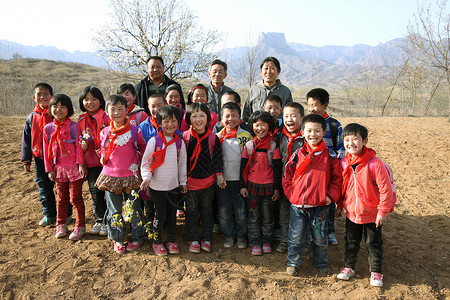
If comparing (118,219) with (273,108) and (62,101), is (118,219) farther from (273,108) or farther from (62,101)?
(273,108)

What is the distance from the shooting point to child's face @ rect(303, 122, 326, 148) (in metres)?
2.79

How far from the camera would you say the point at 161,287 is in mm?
2785

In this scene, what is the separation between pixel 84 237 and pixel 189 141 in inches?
72.2

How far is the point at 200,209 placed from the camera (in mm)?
3396

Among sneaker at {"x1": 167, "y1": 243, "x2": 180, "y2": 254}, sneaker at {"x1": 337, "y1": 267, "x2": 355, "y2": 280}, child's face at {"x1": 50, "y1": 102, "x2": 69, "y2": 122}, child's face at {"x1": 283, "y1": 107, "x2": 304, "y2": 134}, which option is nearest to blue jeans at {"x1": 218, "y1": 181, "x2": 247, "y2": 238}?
sneaker at {"x1": 167, "y1": 243, "x2": 180, "y2": 254}

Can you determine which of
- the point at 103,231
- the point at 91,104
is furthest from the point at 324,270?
the point at 91,104

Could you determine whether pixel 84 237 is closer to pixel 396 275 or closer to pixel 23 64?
pixel 396 275

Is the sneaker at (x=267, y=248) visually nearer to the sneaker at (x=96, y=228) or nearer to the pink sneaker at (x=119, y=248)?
the pink sneaker at (x=119, y=248)

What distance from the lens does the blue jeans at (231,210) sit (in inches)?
132

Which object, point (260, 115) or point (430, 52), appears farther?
point (430, 52)

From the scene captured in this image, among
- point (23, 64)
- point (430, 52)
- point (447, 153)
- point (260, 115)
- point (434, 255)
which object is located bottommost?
point (434, 255)

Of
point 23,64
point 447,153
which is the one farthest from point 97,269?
point 23,64

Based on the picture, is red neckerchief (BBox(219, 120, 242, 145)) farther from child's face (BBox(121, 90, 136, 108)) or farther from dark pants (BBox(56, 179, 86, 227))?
dark pants (BBox(56, 179, 86, 227))

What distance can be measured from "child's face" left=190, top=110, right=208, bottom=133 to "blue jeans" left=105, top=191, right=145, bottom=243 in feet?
3.58
